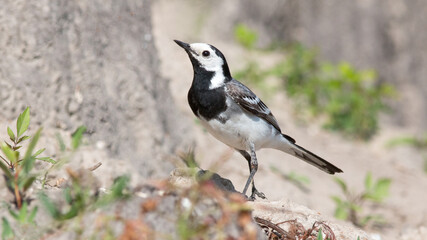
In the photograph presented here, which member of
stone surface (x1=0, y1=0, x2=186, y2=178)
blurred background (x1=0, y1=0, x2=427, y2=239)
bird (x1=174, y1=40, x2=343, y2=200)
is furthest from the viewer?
blurred background (x1=0, y1=0, x2=427, y2=239)

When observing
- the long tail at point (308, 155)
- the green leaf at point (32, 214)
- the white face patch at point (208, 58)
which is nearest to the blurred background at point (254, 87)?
the white face patch at point (208, 58)

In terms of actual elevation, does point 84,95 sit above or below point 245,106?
below

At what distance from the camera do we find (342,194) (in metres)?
8.17

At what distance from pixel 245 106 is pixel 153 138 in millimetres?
1636

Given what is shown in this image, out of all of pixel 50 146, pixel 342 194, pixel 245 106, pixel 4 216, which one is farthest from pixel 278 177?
pixel 4 216

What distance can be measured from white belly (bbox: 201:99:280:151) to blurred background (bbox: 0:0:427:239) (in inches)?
16.4

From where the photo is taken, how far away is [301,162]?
8.70m

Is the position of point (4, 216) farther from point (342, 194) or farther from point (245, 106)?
point (342, 194)

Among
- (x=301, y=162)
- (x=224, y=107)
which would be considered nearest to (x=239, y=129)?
(x=224, y=107)

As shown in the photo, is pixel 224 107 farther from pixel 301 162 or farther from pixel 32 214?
pixel 301 162

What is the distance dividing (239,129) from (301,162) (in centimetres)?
361

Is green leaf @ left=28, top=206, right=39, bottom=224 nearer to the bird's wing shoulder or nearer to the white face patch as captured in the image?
the bird's wing shoulder

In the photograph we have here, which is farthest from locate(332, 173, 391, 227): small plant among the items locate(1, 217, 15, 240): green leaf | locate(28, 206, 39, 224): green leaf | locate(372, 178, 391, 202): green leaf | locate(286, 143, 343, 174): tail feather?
locate(1, 217, 15, 240): green leaf

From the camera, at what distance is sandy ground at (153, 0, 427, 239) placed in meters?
7.39
